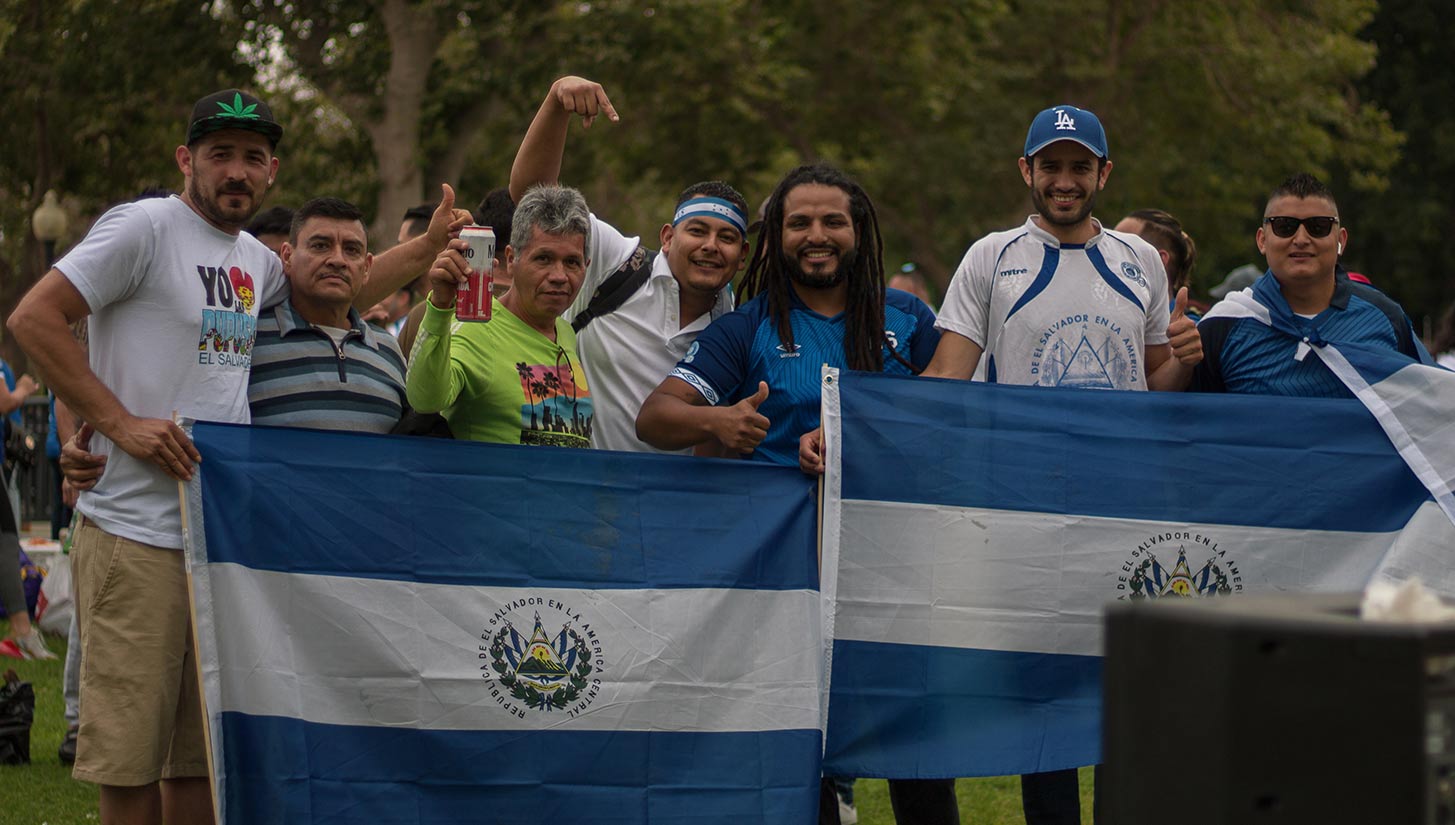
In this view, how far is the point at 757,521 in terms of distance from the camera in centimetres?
470

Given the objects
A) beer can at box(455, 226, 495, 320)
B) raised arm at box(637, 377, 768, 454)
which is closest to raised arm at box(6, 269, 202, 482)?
beer can at box(455, 226, 495, 320)

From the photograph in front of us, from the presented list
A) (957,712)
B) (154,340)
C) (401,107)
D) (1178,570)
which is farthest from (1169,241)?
(401,107)

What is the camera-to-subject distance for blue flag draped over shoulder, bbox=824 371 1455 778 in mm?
4727

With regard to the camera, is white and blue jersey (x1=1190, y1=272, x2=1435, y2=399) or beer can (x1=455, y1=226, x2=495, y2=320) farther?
white and blue jersey (x1=1190, y1=272, x2=1435, y2=399)

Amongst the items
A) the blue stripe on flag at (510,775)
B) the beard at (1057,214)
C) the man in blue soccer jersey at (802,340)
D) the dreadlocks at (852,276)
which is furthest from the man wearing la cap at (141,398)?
the beard at (1057,214)

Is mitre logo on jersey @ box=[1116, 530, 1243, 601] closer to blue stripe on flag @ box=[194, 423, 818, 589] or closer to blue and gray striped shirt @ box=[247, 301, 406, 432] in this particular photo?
blue stripe on flag @ box=[194, 423, 818, 589]

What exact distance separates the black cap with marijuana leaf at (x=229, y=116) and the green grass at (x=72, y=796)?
3.11 m

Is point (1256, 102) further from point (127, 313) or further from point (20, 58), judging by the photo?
point (127, 313)

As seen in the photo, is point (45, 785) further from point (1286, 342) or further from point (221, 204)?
point (1286, 342)

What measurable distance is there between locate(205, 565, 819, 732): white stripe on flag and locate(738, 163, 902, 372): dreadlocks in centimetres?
77

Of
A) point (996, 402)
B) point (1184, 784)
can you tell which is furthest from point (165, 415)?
point (1184, 784)

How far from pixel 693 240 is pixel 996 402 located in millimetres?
1079

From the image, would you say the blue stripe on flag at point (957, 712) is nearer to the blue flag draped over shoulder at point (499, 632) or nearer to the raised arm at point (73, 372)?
the blue flag draped over shoulder at point (499, 632)

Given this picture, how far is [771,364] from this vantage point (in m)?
4.75
